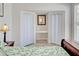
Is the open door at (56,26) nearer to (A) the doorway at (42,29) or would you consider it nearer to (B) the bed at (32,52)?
(A) the doorway at (42,29)

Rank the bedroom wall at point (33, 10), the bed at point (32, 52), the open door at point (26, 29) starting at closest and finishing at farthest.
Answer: the bed at point (32, 52)
the bedroom wall at point (33, 10)
the open door at point (26, 29)

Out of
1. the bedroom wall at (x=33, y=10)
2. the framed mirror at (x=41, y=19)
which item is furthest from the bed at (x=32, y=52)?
the framed mirror at (x=41, y=19)

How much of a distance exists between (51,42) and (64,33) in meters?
0.53

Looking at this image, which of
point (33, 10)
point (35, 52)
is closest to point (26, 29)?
point (33, 10)

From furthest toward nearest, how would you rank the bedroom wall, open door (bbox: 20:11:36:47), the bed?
open door (bbox: 20:11:36:47), the bedroom wall, the bed

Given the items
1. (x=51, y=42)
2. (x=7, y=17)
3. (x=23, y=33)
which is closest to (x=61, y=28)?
(x=51, y=42)

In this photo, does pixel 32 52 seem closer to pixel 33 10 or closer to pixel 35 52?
pixel 35 52

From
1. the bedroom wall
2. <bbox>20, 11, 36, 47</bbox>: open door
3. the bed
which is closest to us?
the bed

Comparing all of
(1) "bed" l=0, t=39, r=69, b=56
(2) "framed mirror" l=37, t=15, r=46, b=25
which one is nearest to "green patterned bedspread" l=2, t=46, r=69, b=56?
(1) "bed" l=0, t=39, r=69, b=56

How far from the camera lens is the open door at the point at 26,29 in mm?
4766

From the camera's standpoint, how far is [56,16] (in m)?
4.81

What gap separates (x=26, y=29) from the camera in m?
4.90

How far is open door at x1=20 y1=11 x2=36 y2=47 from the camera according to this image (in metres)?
4.77

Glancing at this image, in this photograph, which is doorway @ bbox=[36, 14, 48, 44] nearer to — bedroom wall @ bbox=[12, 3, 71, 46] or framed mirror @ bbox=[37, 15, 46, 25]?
framed mirror @ bbox=[37, 15, 46, 25]
